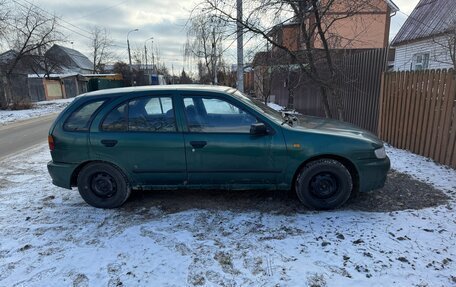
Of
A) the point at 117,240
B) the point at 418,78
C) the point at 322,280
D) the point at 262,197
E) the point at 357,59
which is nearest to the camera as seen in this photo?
the point at 322,280

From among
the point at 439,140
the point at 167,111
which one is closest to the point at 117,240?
the point at 167,111

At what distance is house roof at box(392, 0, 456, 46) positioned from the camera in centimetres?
1172

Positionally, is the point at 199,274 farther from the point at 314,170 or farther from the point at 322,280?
the point at 314,170

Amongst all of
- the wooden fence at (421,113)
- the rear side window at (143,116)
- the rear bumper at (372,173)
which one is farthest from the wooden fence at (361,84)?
the rear side window at (143,116)

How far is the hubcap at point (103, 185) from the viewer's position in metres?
4.07

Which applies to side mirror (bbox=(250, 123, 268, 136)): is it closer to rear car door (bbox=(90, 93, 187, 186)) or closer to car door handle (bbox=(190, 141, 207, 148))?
car door handle (bbox=(190, 141, 207, 148))

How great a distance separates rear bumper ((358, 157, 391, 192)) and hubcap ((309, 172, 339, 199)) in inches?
12.8

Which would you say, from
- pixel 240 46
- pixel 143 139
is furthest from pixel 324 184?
pixel 240 46

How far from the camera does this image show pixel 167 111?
3930 mm

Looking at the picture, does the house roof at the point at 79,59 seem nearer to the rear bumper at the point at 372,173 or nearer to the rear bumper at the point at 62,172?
the rear bumper at the point at 62,172

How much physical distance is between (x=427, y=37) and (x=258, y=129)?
484 inches

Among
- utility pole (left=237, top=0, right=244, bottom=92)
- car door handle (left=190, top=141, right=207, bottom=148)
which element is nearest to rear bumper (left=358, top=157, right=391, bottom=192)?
car door handle (left=190, top=141, right=207, bottom=148)

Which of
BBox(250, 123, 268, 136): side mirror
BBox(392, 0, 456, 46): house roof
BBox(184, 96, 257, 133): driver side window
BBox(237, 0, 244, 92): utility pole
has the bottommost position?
BBox(250, 123, 268, 136): side mirror

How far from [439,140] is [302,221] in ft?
12.2
